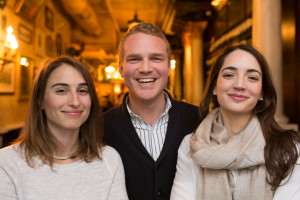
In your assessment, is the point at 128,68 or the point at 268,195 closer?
the point at 268,195

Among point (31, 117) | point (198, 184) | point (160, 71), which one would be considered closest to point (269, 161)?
point (198, 184)

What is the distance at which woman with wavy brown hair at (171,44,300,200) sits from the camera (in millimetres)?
1439

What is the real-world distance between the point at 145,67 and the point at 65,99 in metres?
0.54

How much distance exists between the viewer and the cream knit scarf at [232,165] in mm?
1448

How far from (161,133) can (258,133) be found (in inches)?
24.6

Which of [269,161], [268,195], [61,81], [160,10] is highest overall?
[160,10]

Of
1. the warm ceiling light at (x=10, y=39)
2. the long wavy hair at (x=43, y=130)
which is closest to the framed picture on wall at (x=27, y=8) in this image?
the warm ceiling light at (x=10, y=39)

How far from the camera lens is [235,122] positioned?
1.67 metres

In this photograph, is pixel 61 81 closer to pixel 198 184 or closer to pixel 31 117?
pixel 31 117

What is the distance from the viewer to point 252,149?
147 cm

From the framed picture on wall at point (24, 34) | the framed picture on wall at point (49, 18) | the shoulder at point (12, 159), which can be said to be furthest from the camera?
the framed picture on wall at point (49, 18)

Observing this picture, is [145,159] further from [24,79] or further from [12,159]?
[24,79]

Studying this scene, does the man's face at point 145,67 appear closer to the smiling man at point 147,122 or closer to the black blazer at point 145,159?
the smiling man at point 147,122

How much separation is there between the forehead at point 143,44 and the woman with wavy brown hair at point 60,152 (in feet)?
1.30
